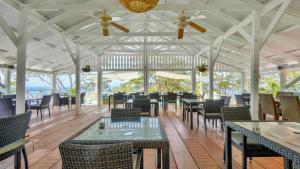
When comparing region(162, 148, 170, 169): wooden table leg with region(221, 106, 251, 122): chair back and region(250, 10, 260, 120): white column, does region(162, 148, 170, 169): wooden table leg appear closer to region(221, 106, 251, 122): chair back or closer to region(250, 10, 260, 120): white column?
region(221, 106, 251, 122): chair back

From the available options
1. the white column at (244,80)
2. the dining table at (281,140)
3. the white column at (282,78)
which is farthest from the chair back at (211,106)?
the white column at (244,80)

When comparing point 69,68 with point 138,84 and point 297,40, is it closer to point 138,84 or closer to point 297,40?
point 138,84

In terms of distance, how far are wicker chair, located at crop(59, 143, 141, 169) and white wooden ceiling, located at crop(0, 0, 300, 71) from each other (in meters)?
4.30

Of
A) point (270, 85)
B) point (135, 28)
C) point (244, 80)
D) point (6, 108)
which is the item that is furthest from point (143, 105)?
point (244, 80)

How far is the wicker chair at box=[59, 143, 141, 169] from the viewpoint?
4.31 feet

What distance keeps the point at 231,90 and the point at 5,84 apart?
488 inches

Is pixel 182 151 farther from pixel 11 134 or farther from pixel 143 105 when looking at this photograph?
pixel 11 134

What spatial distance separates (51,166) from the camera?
10.9ft

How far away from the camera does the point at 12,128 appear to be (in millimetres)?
2439

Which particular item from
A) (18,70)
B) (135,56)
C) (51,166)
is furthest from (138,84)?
(51,166)

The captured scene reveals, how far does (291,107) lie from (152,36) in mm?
5408

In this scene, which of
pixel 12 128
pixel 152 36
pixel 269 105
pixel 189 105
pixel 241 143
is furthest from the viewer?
pixel 152 36

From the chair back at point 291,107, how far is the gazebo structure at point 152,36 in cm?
70

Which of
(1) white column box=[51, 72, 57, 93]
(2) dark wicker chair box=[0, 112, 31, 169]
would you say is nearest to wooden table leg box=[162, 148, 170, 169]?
(2) dark wicker chair box=[0, 112, 31, 169]
